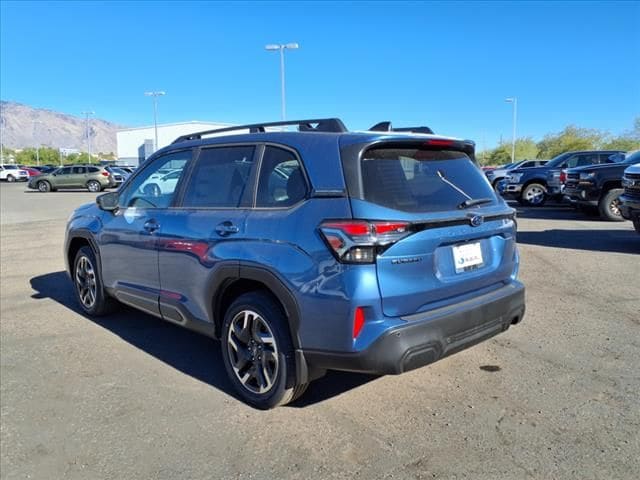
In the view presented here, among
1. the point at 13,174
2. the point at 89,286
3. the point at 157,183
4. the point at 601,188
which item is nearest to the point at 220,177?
the point at 157,183

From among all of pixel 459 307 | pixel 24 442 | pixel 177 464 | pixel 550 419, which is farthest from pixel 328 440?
pixel 24 442

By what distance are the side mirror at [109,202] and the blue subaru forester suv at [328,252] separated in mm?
905

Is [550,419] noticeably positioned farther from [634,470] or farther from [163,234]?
[163,234]

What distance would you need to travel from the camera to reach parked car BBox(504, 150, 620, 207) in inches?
635

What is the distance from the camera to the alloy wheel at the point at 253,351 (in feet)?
10.7

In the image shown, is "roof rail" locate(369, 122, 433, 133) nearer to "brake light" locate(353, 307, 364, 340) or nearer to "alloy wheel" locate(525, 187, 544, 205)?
"brake light" locate(353, 307, 364, 340)

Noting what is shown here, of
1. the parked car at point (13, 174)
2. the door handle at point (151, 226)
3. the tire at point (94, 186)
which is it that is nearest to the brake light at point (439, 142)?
the door handle at point (151, 226)

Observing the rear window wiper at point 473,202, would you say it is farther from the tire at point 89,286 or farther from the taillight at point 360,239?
the tire at point 89,286

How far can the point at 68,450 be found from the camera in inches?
117

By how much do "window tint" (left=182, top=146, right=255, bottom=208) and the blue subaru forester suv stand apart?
1 cm

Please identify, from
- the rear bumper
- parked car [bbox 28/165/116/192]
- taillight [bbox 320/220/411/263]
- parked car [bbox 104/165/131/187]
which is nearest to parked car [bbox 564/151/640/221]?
the rear bumper

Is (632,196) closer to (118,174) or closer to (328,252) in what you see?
(328,252)

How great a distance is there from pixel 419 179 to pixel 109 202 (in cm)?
313

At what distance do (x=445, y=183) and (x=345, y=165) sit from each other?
0.77 m
